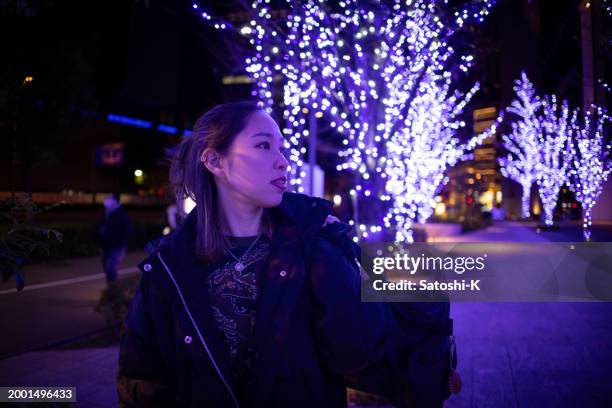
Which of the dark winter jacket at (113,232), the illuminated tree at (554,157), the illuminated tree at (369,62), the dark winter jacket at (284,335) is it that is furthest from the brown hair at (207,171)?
the dark winter jacket at (113,232)

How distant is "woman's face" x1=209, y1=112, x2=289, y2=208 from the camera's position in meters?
1.77

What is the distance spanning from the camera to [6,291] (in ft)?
28.3

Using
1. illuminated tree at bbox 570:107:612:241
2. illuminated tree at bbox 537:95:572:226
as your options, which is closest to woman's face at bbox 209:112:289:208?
illuminated tree at bbox 570:107:612:241

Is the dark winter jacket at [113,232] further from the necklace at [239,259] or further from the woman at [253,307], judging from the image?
the necklace at [239,259]

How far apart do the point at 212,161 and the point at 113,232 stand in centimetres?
708

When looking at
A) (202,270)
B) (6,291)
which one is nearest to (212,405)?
(202,270)

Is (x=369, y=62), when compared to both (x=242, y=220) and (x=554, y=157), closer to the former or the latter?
(x=554, y=157)

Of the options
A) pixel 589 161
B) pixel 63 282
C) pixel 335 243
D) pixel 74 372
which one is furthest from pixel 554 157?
pixel 63 282

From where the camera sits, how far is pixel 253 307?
170 centimetres

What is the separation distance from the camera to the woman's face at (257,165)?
177 cm

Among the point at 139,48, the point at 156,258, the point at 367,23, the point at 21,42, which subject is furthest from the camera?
the point at 139,48

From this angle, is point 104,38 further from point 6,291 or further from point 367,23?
point 367,23

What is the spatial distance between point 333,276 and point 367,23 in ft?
16.2

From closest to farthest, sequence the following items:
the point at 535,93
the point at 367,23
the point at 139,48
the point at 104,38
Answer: the point at 535,93 → the point at 367,23 → the point at 104,38 → the point at 139,48
